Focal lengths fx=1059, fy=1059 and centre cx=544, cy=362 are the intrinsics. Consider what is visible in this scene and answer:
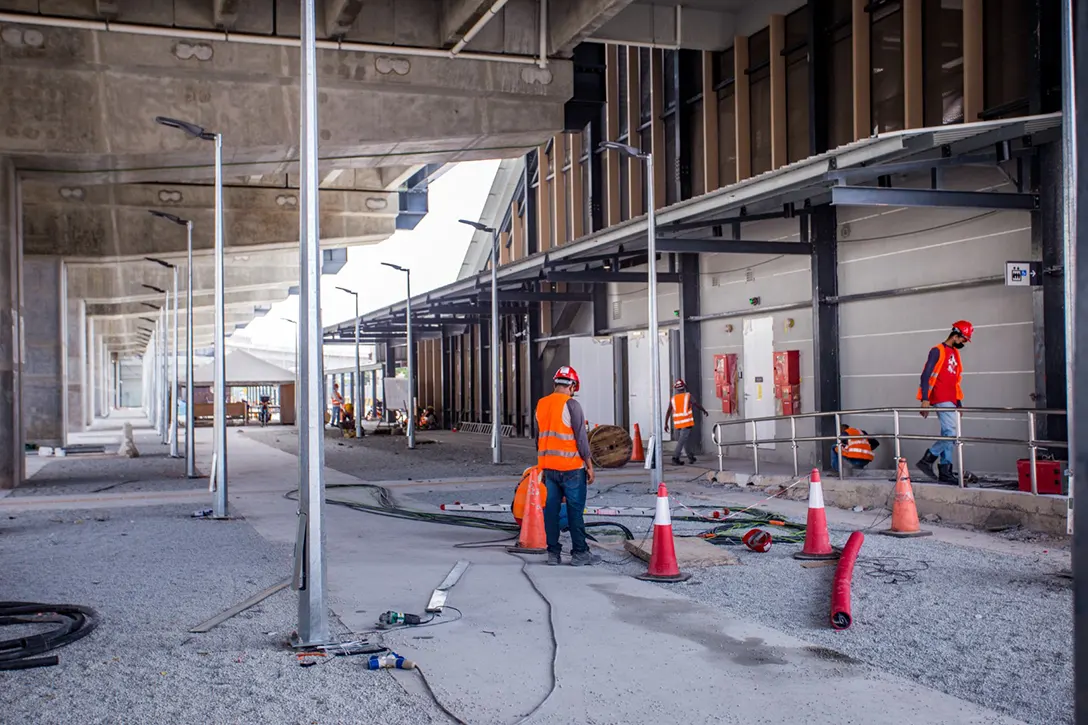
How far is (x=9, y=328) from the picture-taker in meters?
19.8

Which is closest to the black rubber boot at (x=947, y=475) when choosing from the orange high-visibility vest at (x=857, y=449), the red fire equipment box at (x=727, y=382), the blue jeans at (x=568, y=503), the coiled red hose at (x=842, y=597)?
the orange high-visibility vest at (x=857, y=449)

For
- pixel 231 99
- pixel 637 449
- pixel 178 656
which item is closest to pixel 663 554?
pixel 178 656

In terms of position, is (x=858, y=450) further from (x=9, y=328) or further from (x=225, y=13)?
(x=9, y=328)

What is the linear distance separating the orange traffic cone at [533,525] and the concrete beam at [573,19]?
8150 mm

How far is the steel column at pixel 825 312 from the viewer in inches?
785

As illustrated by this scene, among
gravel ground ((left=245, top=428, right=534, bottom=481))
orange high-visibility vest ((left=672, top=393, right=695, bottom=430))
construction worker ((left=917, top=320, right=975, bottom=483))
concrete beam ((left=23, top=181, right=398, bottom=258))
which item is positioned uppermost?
concrete beam ((left=23, top=181, right=398, bottom=258))

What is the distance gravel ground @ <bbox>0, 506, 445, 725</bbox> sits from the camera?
5.89 metres

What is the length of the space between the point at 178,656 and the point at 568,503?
4581 millimetres

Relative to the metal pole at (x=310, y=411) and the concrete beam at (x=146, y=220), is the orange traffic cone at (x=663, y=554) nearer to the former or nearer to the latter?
the metal pole at (x=310, y=411)

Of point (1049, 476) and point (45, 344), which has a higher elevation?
point (45, 344)

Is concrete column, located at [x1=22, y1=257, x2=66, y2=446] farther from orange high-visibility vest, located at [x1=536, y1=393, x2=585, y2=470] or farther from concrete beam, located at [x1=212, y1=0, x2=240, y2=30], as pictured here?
orange high-visibility vest, located at [x1=536, y1=393, x2=585, y2=470]

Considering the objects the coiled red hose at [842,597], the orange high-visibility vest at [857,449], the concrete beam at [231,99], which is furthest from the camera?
the orange high-visibility vest at [857,449]

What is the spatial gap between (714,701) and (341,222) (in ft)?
87.5

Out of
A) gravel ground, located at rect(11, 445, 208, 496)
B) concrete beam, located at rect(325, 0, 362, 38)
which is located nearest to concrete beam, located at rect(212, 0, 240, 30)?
concrete beam, located at rect(325, 0, 362, 38)
